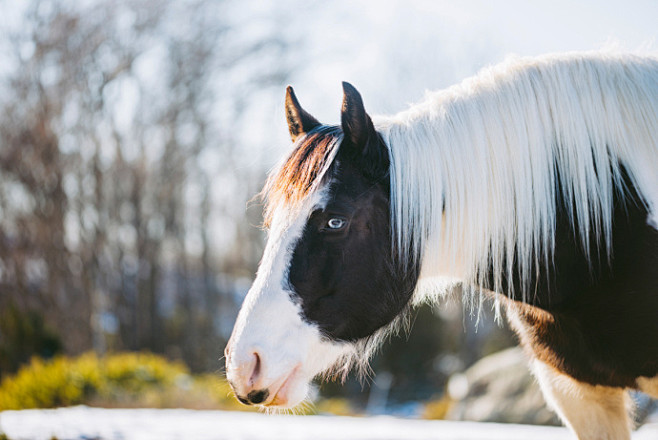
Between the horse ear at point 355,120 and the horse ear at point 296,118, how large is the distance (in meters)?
0.37

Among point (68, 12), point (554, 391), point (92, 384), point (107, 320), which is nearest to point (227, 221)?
point (107, 320)

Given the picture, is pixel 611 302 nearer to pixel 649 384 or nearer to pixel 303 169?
pixel 649 384

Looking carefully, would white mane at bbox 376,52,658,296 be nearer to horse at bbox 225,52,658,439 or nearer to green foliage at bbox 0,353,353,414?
horse at bbox 225,52,658,439

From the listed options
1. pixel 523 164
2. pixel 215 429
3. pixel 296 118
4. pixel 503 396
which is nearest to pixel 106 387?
pixel 215 429

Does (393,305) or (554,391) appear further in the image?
(554,391)

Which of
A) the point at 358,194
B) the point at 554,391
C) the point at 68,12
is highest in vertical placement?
the point at 68,12

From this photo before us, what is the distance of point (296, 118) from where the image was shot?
2.49 m

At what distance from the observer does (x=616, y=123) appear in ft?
6.84

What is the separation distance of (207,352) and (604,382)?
14.2 m

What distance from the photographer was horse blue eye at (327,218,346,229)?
2.07 meters

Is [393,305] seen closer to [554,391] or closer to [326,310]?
[326,310]

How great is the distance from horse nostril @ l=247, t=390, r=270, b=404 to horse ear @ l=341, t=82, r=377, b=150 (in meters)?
0.98

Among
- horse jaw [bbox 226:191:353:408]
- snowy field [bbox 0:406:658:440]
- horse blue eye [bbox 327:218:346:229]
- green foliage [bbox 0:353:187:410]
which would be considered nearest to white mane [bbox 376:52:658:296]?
horse blue eye [bbox 327:218:346:229]

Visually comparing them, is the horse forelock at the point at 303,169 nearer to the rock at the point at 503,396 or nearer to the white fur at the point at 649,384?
the white fur at the point at 649,384
